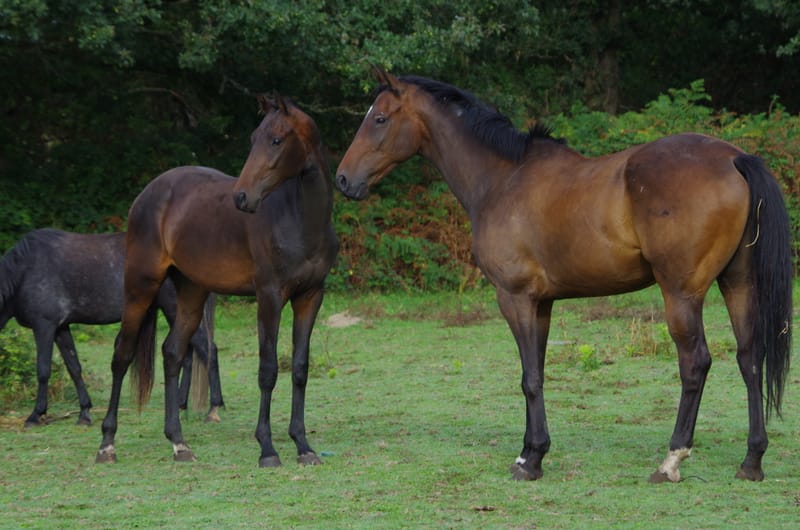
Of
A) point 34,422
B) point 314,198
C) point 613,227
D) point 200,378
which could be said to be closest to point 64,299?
point 34,422

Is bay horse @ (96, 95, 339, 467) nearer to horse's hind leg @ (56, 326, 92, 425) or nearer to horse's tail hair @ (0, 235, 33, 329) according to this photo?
horse's hind leg @ (56, 326, 92, 425)

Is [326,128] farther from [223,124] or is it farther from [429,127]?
[429,127]

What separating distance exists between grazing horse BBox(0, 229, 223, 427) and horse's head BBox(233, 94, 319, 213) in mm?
2600

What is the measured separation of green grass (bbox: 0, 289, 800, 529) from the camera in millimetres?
5844

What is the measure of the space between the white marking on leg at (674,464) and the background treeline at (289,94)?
939 centimetres

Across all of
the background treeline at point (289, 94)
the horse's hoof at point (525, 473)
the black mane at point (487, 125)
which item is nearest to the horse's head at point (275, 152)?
the black mane at point (487, 125)

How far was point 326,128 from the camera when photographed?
19906 mm

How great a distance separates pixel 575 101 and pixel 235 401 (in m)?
13.6

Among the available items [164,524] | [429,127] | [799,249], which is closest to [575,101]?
[799,249]

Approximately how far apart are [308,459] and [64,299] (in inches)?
146

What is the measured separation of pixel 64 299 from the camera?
33.1 ft

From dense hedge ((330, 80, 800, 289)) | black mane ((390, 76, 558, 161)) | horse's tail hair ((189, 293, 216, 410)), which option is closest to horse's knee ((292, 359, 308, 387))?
black mane ((390, 76, 558, 161))

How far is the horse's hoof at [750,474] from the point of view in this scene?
6.29m

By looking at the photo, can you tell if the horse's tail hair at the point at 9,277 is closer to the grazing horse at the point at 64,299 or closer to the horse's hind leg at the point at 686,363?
the grazing horse at the point at 64,299
